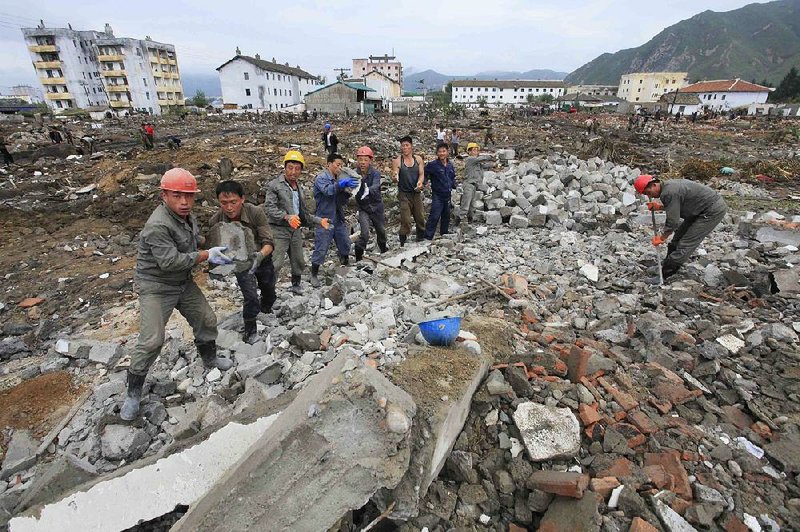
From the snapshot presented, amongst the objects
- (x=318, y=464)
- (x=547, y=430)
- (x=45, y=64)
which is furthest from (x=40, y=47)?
(x=547, y=430)

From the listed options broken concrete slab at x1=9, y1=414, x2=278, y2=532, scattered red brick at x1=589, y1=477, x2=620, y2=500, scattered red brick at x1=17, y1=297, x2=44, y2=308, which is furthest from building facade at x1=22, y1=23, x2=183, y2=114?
scattered red brick at x1=589, y1=477, x2=620, y2=500

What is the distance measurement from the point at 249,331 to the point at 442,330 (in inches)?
80.4

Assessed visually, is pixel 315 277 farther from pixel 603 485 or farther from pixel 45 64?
pixel 45 64

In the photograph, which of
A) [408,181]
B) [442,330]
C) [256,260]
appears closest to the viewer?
[442,330]

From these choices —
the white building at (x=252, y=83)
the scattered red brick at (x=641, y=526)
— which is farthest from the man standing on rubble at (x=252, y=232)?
the white building at (x=252, y=83)

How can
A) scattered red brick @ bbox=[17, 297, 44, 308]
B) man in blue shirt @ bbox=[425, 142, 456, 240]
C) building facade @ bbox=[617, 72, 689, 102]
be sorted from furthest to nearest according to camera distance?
building facade @ bbox=[617, 72, 689, 102], man in blue shirt @ bbox=[425, 142, 456, 240], scattered red brick @ bbox=[17, 297, 44, 308]

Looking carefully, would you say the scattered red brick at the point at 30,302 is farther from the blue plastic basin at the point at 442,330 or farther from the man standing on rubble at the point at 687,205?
the man standing on rubble at the point at 687,205

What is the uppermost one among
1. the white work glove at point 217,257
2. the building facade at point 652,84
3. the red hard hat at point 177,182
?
the building facade at point 652,84

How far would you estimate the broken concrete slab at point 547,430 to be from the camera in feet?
7.90

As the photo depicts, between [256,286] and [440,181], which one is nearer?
[256,286]

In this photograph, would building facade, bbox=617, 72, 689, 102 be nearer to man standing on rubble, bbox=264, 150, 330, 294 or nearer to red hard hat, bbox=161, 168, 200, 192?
man standing on rubble, bbox=264, 150, 330, 294

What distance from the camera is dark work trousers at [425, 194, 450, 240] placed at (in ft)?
20.9

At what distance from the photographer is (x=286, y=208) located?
4371 mm

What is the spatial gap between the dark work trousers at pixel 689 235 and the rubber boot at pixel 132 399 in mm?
5771
